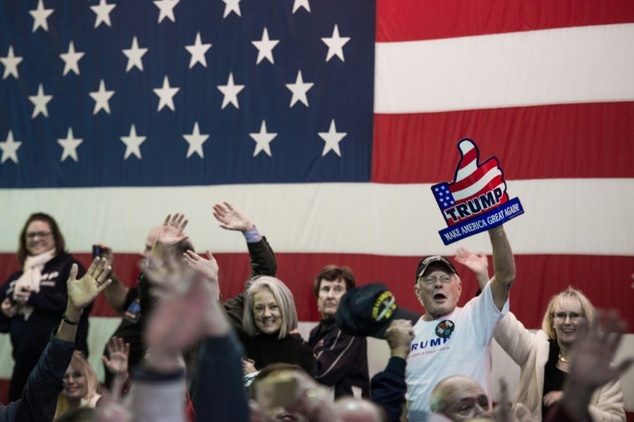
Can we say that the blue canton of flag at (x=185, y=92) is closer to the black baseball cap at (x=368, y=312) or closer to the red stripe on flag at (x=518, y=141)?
the red stripe on flag at (x=518, y=141)

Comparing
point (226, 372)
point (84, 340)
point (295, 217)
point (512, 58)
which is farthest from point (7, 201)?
point (226, 372)

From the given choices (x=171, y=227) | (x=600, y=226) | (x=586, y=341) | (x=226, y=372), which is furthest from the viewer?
(x=600, y=226)

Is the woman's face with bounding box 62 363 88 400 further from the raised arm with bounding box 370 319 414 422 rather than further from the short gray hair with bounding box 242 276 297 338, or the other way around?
the raised arm with bounding box 370 319 414 422

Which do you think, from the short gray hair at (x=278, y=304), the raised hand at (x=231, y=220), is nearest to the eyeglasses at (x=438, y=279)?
the short gray hair at (x=278, y=304)

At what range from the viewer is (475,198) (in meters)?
3.52

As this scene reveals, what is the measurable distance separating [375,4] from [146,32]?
1.45 m

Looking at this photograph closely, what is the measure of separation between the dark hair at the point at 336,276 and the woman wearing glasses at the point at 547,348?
1041mm

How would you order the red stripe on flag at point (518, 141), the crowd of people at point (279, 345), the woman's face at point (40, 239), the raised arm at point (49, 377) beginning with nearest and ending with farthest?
the crowd of people at point (279, 345) < the raised arm at point (49, 377) < the red stripe on flag at point (518, 141) < the woman's face at point (40, 239)

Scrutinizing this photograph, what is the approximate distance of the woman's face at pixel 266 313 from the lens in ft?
13.3

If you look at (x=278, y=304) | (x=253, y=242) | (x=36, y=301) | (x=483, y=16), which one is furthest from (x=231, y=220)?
(x=483, y=16)

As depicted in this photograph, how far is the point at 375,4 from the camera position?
5227 mm

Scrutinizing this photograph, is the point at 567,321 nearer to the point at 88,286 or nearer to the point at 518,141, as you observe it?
the point at 518,141

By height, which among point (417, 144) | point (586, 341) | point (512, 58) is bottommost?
point (586, 341)

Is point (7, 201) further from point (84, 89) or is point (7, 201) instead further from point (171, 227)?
point (171, 227)
